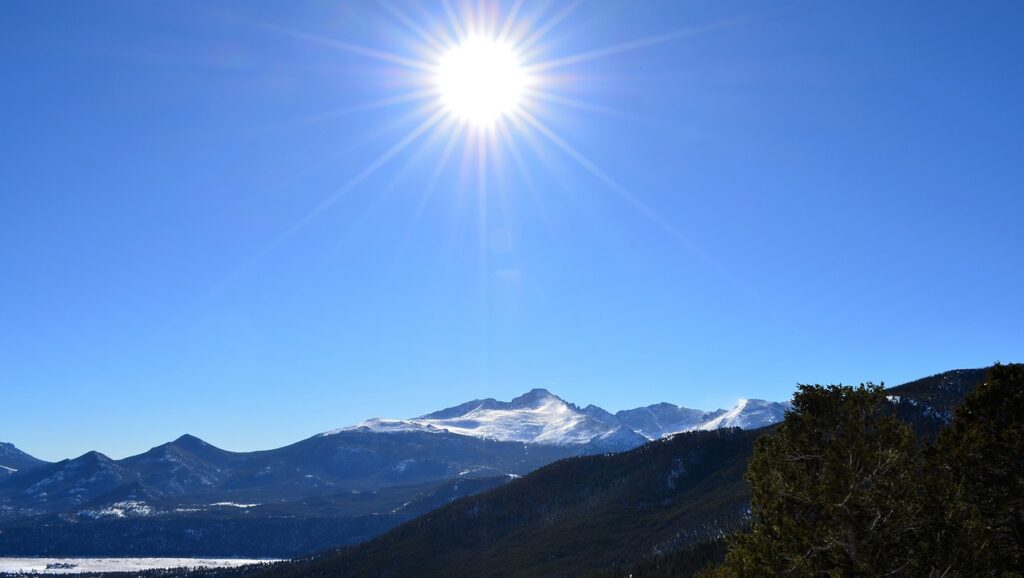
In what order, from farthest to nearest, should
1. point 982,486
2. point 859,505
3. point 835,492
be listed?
point 982,486 → point 835,492 → point 859,505

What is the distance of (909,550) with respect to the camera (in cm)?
2508

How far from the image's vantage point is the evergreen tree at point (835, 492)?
2505 centimetres

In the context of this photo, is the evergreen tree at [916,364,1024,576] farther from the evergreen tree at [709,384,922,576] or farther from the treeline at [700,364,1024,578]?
the evergreen tree at [709,384,922,576]

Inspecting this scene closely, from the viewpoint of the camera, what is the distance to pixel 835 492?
83.9 feet

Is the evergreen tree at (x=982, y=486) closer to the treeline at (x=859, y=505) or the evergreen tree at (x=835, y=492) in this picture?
the treeline at (x=859, y=505)

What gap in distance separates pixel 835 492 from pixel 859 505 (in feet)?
3.04

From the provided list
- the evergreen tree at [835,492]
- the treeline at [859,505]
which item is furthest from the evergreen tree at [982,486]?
the evergreen tree at [835,492]

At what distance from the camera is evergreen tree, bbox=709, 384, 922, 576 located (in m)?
25.0

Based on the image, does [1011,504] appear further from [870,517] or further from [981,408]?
[870,517]

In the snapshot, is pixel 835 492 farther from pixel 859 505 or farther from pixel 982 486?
pixel 982 486

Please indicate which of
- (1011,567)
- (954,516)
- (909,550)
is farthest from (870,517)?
(1011,567)

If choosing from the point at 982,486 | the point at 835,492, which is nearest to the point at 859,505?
the point at 835,492

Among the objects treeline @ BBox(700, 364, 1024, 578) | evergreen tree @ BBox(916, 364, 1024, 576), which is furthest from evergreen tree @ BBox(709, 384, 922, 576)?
evergreen tree @ BBox(916, 364, 1024, 576)

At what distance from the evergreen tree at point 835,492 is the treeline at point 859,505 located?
0.04 meters
